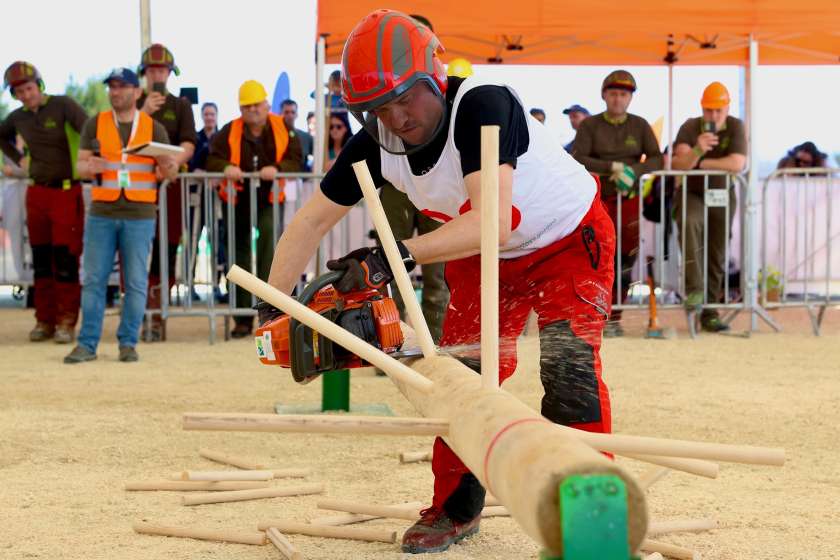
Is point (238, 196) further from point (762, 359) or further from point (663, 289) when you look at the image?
point (762, 359)

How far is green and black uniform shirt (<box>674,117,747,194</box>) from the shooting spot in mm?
9859

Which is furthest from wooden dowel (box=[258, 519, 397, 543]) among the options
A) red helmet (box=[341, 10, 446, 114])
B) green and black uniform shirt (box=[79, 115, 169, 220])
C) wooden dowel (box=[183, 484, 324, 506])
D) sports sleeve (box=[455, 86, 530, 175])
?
green and black uniform shirt (box=[79, 115, 169, 220])

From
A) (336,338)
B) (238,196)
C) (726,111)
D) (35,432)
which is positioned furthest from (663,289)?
(336,338)

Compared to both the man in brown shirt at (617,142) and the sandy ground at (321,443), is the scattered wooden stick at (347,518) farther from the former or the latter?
the man in brown shirt at (617,142)

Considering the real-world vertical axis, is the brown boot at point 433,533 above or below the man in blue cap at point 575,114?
below

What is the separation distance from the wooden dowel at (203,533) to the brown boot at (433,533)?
0.51m

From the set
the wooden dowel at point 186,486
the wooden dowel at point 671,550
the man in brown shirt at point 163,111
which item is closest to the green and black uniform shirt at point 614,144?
the man in brown shirt at point 163,111

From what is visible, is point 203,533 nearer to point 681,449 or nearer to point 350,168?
point 350,168

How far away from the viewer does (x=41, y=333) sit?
380 inches

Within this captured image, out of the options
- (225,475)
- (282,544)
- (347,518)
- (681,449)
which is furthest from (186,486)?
(681,449)

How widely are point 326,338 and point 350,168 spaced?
85cm

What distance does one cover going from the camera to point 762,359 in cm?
848

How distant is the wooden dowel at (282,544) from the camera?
11.3 ft

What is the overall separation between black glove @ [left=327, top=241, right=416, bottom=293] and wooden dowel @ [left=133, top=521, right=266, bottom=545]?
3.71 feet
